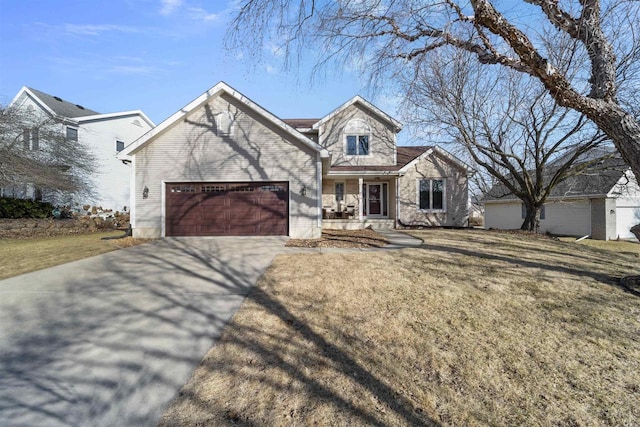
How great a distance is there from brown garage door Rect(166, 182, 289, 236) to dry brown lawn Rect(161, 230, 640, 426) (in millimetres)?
5543

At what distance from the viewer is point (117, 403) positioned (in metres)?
2.79

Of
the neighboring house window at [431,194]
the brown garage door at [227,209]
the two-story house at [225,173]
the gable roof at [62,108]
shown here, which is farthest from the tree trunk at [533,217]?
the gable roof at [62,108]

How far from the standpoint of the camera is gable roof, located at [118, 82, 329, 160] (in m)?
11.3

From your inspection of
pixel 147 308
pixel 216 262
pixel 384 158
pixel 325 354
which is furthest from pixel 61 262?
pixel 384 158

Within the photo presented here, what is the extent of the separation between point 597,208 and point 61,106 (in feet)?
128

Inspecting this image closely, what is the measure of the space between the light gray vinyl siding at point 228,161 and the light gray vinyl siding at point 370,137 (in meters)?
5.08

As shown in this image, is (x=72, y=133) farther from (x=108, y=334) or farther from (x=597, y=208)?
(x=597, y=208)

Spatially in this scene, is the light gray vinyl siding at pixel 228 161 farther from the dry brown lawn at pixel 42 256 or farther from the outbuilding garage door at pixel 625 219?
the outbuilding garage door at pixel 625 219

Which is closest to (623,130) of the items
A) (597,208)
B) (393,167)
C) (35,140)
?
(393,167)

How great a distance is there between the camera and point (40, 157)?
17.6m

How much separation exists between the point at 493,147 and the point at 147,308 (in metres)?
16.3

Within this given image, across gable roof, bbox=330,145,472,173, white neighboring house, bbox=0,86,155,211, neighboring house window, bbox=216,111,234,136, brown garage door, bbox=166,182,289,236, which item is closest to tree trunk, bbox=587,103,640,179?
brown garage door, bbox=166,182,289,236

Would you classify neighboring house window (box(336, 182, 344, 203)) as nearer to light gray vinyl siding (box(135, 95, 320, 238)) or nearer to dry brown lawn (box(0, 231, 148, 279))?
light gray vinyl siding (box(135, 95, 320, 238))

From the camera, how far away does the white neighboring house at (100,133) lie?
21.2m
